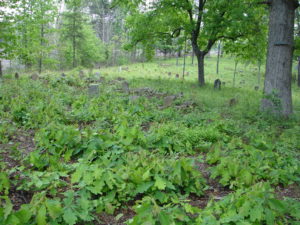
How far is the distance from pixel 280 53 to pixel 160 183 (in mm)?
7094

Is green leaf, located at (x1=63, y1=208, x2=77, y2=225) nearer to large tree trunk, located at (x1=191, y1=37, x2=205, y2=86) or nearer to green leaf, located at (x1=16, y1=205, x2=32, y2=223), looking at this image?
green leaf, located at (x1=16, y1=205, x2=32, y2=223)

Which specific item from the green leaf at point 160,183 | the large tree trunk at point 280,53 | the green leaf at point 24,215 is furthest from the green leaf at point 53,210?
the large tree trunk at point 280,53

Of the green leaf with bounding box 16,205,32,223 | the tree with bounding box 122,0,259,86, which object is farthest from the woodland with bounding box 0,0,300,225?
Answer: the tree with bounding box 122,0,259,86

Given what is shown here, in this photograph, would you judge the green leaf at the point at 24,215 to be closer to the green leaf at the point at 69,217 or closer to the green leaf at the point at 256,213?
the green leaf at the point at 69,217

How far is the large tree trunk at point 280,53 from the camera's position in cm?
862

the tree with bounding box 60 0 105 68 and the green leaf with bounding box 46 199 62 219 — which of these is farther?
the tree with bounding box 60 0 105 68

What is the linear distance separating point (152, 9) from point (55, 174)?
46.3 feet

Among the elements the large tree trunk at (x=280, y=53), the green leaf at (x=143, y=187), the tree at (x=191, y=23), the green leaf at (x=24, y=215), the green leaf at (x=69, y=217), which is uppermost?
the tree at (x=191, y=23)

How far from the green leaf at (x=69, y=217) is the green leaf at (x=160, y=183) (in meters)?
1.07

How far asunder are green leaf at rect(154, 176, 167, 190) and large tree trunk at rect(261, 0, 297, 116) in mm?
6013

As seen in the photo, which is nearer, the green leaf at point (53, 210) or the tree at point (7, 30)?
the green leaf at point (53, 210)

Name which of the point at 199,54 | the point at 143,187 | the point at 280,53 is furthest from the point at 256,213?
the point at 199,54

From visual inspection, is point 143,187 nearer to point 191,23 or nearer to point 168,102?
point 168,102

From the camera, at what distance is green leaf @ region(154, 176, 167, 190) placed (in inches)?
137
